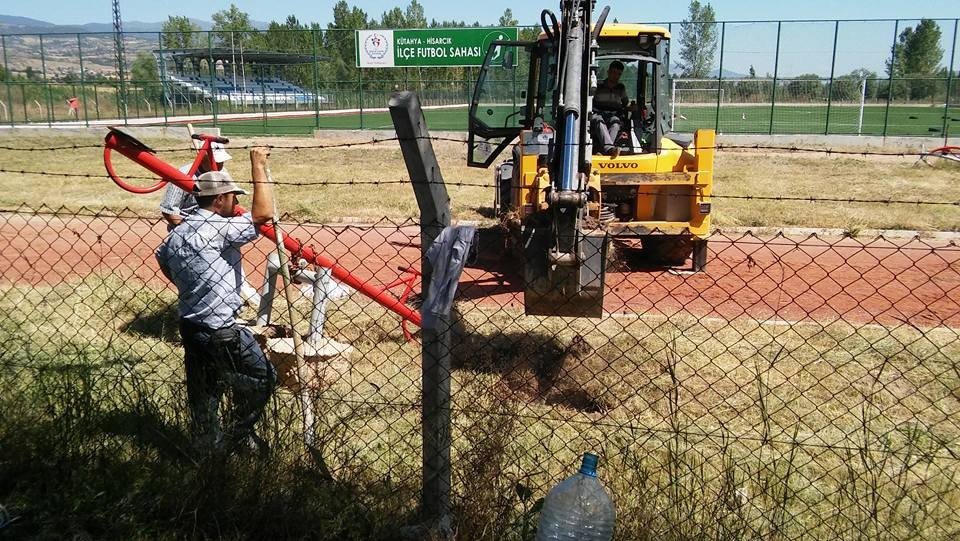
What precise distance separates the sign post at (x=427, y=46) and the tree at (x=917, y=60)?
12862 mm

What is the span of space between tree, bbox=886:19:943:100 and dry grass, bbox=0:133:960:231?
349 inches

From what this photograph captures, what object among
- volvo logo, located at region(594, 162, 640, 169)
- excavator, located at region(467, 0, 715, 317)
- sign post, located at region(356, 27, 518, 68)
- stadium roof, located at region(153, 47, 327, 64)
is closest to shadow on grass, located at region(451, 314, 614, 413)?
excavator, located at region(467, 0, 715, 317)

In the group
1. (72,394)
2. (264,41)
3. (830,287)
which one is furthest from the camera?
(264,41)

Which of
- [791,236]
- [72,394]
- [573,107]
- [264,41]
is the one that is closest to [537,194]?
[573,107]

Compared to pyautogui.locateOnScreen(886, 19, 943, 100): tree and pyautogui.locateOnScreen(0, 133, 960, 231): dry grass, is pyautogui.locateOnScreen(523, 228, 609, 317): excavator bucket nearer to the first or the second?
pyautogui.locateOnScreen(0, 133, 960, 231): dry grass

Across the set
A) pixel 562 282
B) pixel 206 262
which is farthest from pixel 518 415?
pixel 206 262

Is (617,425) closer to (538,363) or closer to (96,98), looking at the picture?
(538,363)

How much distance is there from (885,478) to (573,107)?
10.7ft

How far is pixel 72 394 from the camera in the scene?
162 inches

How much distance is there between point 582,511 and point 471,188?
1361cm

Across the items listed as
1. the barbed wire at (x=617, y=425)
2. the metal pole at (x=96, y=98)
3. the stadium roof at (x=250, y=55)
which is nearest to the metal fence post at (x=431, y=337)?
the barbed wire at (x=617, y=425)

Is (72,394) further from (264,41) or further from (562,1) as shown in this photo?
(264,41)

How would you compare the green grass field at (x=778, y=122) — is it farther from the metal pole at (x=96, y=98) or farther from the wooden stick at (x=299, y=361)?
the wooden stick at (x=299, y=361)

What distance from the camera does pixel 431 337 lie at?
10.7ft
